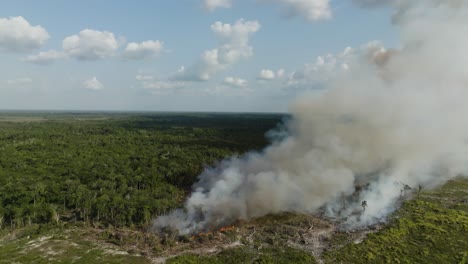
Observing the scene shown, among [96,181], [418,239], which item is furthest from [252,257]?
[96,181]

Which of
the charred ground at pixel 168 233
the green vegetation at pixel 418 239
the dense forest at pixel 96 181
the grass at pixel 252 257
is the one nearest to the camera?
the grass at pixel 252 257

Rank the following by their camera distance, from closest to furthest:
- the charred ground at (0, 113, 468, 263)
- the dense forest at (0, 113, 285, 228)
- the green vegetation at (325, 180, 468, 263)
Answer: the green vegetation at (325, 180, 468, 263) < the charred ground at (0, 113, 468, 263) < the dense forest at (0, 113, 285, 228)

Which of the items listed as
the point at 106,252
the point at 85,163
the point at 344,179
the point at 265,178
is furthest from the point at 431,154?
the point at 85,163

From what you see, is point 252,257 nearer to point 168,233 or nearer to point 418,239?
point 168,233

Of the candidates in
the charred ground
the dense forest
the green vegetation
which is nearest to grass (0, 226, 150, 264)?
the charred ground

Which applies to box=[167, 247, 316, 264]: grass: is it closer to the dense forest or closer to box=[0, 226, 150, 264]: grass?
box=[0, 226, 150, 264]: grass

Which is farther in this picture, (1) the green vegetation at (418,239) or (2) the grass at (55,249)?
(1) the green vegetation at (418,239)

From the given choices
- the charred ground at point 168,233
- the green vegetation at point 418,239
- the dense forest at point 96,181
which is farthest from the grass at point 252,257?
the dense forest at point 96,181

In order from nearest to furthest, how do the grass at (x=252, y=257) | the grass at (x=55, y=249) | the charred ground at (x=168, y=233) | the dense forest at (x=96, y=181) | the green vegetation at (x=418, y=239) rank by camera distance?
1. the grass at (x=252, y=257)
2. the grass at (x=55, y=249)
3. the green vegetation at (x=418, y=239)
4. the charred ground at (x=168, y=233)
5. the dense forest at (x=96, y=181)

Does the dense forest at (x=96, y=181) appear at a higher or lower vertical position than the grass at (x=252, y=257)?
higher

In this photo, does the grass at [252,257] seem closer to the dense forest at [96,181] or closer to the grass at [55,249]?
the grass at [55,249]

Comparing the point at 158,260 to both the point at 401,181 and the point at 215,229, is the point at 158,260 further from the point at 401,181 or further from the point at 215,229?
the point at 401,181
